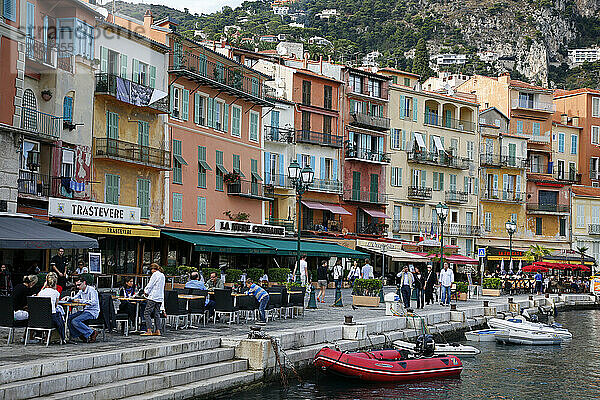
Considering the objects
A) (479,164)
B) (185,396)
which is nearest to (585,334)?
(185,396)

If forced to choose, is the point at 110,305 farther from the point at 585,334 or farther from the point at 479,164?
the point at 479,164

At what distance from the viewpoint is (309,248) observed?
47688 mm

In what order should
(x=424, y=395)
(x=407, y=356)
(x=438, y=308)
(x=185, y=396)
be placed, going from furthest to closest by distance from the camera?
1. (x=438, y=308)
2. (x=407, y=356)
3. (x=424, y=395)
4. (x=185, y=396)

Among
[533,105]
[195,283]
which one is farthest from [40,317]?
[533,105]

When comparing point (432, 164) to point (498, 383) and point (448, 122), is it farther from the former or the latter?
point (498, 383)

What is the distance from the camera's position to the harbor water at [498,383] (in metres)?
19.7

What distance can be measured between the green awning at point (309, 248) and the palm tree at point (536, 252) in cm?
2381

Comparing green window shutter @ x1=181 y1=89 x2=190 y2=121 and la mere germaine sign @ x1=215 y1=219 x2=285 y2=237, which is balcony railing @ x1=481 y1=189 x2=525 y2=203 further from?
green window shutter @ x1=181 y1=89 x2=190 y2=121

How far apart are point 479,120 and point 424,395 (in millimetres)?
54801

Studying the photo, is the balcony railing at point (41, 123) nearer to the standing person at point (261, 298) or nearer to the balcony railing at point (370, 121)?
the standing person at point (261, 298)

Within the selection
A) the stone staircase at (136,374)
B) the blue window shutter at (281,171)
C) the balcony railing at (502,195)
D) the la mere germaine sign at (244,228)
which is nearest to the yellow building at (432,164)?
the balcony railing at (502,195)

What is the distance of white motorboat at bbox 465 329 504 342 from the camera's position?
32219 mm

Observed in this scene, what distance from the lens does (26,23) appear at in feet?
95.3

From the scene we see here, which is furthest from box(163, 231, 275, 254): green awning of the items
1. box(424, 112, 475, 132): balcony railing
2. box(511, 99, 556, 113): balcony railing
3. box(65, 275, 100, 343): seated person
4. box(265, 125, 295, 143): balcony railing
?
box(511, 99, 556, 113): balcony railing
